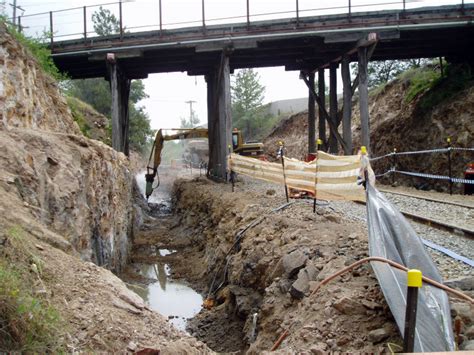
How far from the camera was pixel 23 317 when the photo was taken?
275 centimetres

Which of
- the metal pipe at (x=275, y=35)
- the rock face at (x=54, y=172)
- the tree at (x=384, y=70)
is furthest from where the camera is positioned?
the tree at (x=384, y=70)

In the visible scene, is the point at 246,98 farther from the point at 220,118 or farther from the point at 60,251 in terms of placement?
the point at 60,251

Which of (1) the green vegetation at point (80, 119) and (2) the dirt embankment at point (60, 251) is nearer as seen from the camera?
(2) the dirt embankment at point (60, 251)

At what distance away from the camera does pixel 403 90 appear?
69.9 ft

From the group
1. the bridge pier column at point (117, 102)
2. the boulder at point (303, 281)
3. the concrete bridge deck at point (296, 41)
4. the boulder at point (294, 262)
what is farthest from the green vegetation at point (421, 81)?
the boulder at point (303, 281)

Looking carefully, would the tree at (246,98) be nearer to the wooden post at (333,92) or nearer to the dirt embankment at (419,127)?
the dirt embankment at (419,127)

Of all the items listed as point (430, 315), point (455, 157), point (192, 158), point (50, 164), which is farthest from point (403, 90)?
point (192, 158)

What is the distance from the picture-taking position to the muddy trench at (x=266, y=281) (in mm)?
3719

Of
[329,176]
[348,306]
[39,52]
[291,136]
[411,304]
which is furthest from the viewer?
[291,136]

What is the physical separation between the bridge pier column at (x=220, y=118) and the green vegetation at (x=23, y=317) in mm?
12287

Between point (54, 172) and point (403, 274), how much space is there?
5.55 meters

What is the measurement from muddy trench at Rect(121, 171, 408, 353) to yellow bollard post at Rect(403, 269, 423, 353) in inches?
24.0

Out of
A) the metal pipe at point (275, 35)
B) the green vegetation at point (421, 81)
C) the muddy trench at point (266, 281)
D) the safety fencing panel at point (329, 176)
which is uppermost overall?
the metal pipe at point (275, 35)

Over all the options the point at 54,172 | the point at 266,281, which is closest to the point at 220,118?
the point at 54,172
